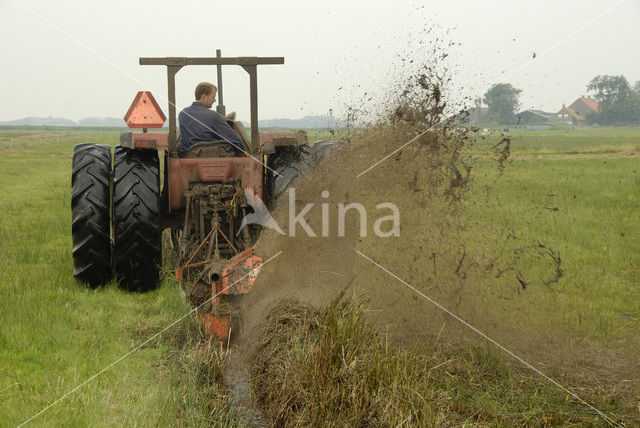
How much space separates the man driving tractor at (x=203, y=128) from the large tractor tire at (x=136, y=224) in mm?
469

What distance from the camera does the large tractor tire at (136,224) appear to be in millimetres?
5051

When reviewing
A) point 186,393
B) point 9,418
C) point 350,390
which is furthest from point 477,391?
point 9,418

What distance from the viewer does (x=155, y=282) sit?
5.30m

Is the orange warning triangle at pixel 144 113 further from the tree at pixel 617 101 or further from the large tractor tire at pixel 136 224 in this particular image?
the tree at pixel 617 101

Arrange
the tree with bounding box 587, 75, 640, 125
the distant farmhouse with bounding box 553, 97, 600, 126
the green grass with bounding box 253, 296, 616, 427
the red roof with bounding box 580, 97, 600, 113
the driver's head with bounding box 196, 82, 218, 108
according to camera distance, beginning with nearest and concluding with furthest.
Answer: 1. the green grass with bounding box 253, 296, 616, 427
2. the driver's head with bounding box 196, 82, 218, 108
3. the tree with bounding box 587, 75, 640, 125
4. the distant farmhouse with bounding box 553, 97, 600, 126
5. the red roof with bounding box 580, 97, 600, 113

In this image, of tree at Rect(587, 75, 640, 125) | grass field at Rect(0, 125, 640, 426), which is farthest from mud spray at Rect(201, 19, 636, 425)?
tree at Rect(587, 75, 640, 125)

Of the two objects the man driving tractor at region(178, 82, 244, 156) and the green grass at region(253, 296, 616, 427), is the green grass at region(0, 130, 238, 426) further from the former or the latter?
the man driving tractor at region(178, 82, 244, 156)

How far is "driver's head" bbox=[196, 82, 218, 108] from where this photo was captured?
5.48 m

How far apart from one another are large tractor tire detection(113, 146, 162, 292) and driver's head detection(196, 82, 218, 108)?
0.81 meters

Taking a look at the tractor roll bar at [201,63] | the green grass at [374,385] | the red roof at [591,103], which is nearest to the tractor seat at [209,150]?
the tractor roll bar at [201,63]

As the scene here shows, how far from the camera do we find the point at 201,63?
5352 mm

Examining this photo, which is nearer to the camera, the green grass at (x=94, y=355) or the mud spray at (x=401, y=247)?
the green grass at (x=94, y=355)

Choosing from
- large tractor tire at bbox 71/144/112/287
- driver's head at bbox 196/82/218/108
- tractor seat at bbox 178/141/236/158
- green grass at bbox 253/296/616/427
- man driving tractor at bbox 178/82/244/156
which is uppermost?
driver's head at bbox 196/82/218/108

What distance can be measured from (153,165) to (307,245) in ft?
5.59
